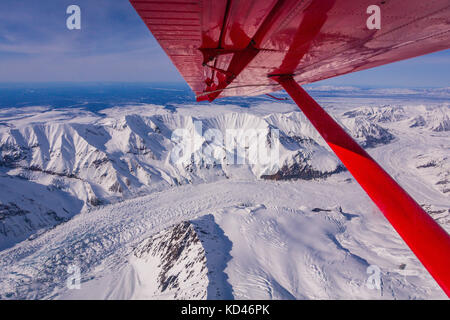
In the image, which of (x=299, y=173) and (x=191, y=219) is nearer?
(x=191, y=219)

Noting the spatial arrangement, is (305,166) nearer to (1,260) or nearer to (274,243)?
(274,243)

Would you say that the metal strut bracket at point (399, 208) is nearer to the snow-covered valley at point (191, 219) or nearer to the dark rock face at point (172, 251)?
the snow-covered valley at point (191, 219)

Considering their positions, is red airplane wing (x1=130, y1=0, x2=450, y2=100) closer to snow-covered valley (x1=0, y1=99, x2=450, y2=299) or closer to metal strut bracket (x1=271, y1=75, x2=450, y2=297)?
metal strut bracket (x1=271, y1=75, x2=450, y2=297)

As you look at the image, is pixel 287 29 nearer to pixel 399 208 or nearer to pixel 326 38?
pixel 326 38

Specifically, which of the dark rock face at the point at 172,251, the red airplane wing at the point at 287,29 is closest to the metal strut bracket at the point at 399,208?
the red airplane wing at the point at 287,29

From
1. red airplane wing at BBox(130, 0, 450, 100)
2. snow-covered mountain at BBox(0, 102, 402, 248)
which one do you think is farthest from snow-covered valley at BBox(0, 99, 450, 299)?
red airplane wing at BBox(130, 0, 450, 100)

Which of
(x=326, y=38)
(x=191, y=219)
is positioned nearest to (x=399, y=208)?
(x=326, y=38)
